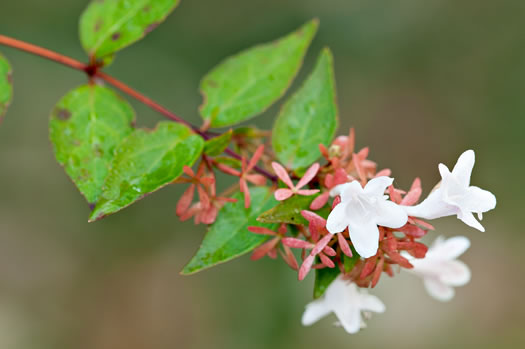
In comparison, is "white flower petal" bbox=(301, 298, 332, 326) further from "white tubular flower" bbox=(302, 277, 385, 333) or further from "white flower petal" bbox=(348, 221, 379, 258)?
"white flower petal" bbox=(348, 221, 379, 258)

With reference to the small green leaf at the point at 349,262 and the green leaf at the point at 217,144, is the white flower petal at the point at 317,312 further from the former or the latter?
the green leaf at the point at 217,144

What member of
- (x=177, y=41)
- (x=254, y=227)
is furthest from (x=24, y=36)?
(x=254, y=227)

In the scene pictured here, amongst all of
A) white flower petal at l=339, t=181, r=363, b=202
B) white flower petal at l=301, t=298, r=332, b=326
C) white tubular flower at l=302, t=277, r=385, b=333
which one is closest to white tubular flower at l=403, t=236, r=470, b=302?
white tubular flower at l=302, t=277, r=385, b=333

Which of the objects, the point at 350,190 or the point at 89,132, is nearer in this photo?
the point at 350,190

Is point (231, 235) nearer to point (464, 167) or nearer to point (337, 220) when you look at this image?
point (337, 220)

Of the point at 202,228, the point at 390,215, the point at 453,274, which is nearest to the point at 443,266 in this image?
the point at 453,274

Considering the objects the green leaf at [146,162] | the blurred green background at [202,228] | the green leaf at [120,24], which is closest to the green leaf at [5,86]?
the green leaf at [120,24]
